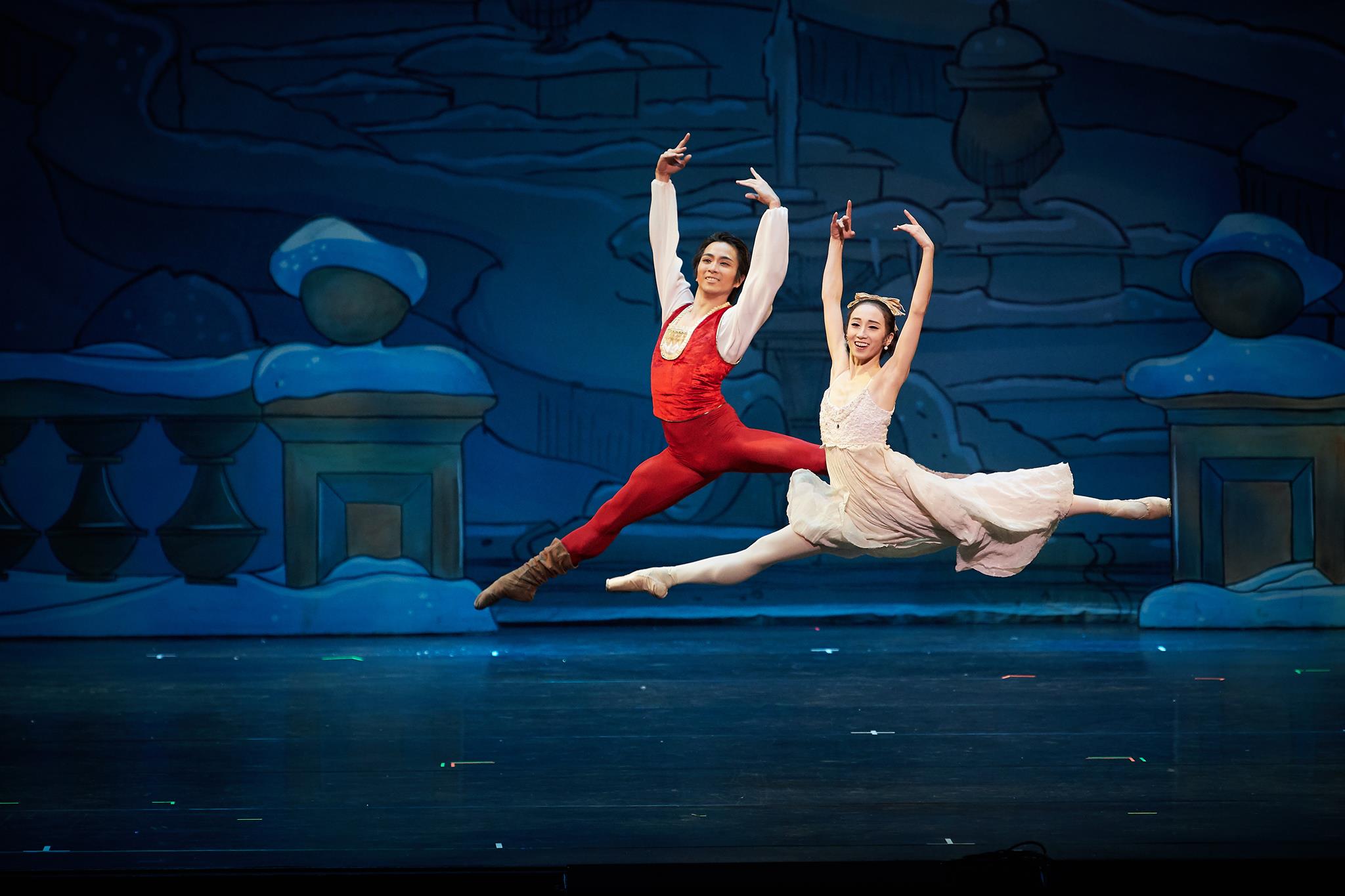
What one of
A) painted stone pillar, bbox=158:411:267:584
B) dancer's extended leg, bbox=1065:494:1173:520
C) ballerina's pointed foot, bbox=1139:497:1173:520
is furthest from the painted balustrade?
ballerina's pointed foot, bbox=1139:497:1173:520

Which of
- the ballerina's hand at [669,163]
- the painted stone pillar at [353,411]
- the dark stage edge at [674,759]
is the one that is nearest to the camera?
the dark stage edge at [674,759]

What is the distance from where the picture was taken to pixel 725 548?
7.10m

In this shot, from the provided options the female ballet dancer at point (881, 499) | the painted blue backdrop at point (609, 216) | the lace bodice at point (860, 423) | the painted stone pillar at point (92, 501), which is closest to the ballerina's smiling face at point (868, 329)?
the female ballet dancer at point (881, 499)

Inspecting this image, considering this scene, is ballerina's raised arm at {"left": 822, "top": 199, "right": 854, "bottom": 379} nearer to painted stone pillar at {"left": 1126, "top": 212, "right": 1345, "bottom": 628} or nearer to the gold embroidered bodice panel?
the gold embroidered bodice panel

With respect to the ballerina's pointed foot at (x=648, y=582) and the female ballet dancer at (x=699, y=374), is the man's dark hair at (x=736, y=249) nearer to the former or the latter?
the female ballet dancer at (x=699, y=374)

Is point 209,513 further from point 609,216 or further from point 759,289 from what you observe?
point 759,289

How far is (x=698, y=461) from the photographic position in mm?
3762

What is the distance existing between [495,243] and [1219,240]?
371 cm

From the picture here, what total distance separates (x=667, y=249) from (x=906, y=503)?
0.96 meters

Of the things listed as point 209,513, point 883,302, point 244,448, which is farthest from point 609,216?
point 883,302

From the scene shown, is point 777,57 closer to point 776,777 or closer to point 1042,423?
point 1042,423

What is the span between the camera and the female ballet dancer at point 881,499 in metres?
3.82

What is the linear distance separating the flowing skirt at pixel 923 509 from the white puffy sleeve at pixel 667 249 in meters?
0.60

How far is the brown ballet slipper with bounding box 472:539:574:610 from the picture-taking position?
3.89 meters
